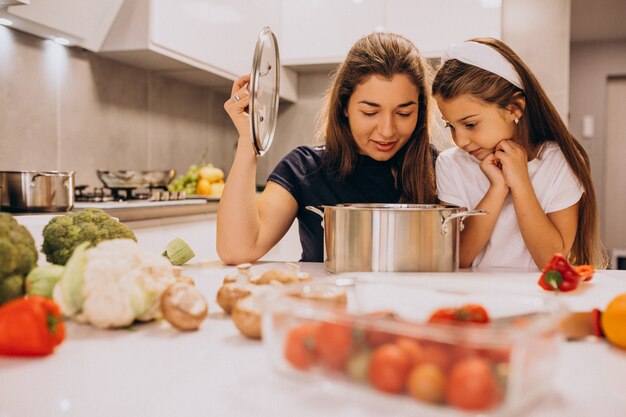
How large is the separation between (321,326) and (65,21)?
81.5 inches

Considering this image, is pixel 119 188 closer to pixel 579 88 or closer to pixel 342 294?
pixel 342 294

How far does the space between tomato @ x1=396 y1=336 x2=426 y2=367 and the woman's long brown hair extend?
1191 mm

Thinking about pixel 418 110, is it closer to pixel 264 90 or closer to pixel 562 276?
pixel 264 90

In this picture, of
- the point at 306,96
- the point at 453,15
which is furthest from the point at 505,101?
the point at 306,96

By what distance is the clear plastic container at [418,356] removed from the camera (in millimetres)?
389

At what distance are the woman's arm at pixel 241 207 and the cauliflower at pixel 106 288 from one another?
2.04 ft

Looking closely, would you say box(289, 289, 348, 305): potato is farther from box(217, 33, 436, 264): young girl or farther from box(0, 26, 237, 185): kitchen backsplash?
box(0, 26, 237, 185): kitchen backsplash

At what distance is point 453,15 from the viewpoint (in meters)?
3.24

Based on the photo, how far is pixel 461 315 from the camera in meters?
0.55

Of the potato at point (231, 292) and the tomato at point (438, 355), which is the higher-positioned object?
the tomato at point (438, 355)

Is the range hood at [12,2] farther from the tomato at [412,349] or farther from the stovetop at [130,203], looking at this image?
the tomato at [412,349]

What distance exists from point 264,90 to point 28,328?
62cm

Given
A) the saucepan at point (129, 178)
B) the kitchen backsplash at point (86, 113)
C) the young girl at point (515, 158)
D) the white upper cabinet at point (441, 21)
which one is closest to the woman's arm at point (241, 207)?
the young girl at point (515, 158)

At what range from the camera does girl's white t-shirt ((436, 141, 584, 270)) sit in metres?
1.46
